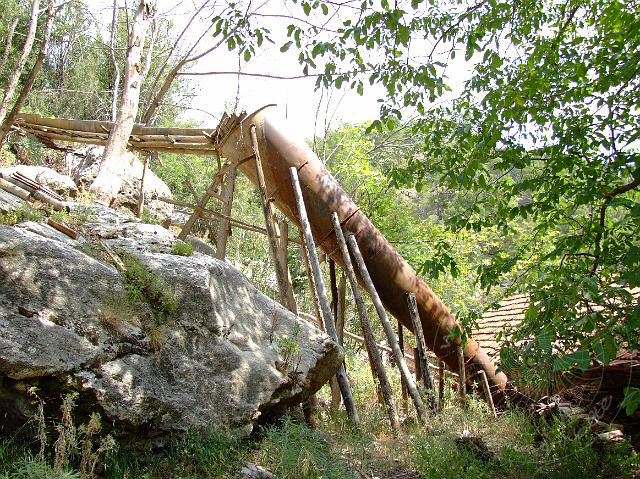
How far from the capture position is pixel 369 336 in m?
5.54

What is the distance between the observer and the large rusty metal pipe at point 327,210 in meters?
5.90

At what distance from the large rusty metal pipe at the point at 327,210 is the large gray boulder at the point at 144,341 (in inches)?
51.9

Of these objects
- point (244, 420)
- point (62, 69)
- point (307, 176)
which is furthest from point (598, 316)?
point (62, 69)

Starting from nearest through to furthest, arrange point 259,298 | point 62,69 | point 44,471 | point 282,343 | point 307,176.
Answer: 1. point 44,471
2. point 282,343
3. point 259,298
4. point 307,176
5. point 62,69

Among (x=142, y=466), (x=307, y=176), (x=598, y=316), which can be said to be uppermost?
(x=307, y=176)

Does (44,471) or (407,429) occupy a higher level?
(44,471)

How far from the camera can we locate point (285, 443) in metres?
3.83

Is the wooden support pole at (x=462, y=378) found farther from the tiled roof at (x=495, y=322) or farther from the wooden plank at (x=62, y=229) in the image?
the wooden plank at (x=62, y=229)

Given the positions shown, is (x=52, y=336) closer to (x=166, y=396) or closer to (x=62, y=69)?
(x=166, y=396)

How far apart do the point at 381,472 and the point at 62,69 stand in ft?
72.9

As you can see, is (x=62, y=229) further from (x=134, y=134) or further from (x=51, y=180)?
(x=51, y=180)

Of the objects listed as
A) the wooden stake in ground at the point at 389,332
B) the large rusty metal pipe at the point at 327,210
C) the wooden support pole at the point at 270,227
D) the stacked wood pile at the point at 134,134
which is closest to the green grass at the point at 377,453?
the wooden stake in ground at the point at 389,332

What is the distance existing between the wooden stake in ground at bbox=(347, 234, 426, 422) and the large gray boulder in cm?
77

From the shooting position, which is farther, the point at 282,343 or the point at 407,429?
the point at 407,429
